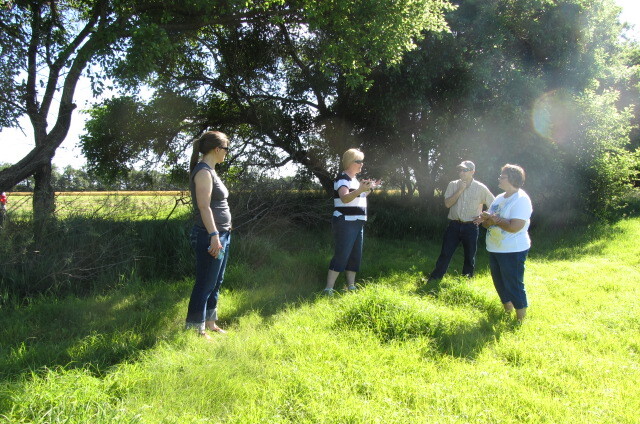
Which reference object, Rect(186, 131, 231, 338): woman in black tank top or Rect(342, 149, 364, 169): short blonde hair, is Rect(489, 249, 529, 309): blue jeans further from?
Rect(186, 131, 231, 338): woman in black tank top

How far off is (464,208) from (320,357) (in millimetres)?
3307

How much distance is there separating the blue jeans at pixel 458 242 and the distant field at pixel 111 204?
15.0 feet

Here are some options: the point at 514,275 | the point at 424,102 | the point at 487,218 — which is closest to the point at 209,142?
the point at 487,218

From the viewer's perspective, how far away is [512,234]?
426 cm

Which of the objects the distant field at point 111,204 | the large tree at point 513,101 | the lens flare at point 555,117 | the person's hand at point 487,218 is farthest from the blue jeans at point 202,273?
the lens flare at point 555,117

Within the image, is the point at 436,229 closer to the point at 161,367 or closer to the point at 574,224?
the point at 574,224

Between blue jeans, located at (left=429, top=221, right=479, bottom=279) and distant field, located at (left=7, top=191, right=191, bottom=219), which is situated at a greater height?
distant field, located at (left=7, top=191, right=191, bottom=219)

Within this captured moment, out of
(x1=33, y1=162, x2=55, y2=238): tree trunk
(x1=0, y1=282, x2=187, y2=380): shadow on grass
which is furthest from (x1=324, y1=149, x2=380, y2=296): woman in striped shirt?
(x1=33, y1=162, x2=55, y2=238): tree trunk

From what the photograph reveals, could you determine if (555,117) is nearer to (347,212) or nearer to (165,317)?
(347,212)

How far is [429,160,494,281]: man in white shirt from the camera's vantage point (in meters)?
5.50

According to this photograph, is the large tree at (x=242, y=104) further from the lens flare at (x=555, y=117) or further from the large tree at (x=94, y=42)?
the lens flare at (x=555, y=117)

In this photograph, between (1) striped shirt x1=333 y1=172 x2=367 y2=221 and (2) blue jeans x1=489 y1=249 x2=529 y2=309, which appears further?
(1) striped shirt x1=333 y1=172 x2=367 y2=221

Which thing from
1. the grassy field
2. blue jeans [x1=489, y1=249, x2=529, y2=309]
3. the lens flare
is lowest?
the grassy field

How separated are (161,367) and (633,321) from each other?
4818 mm
